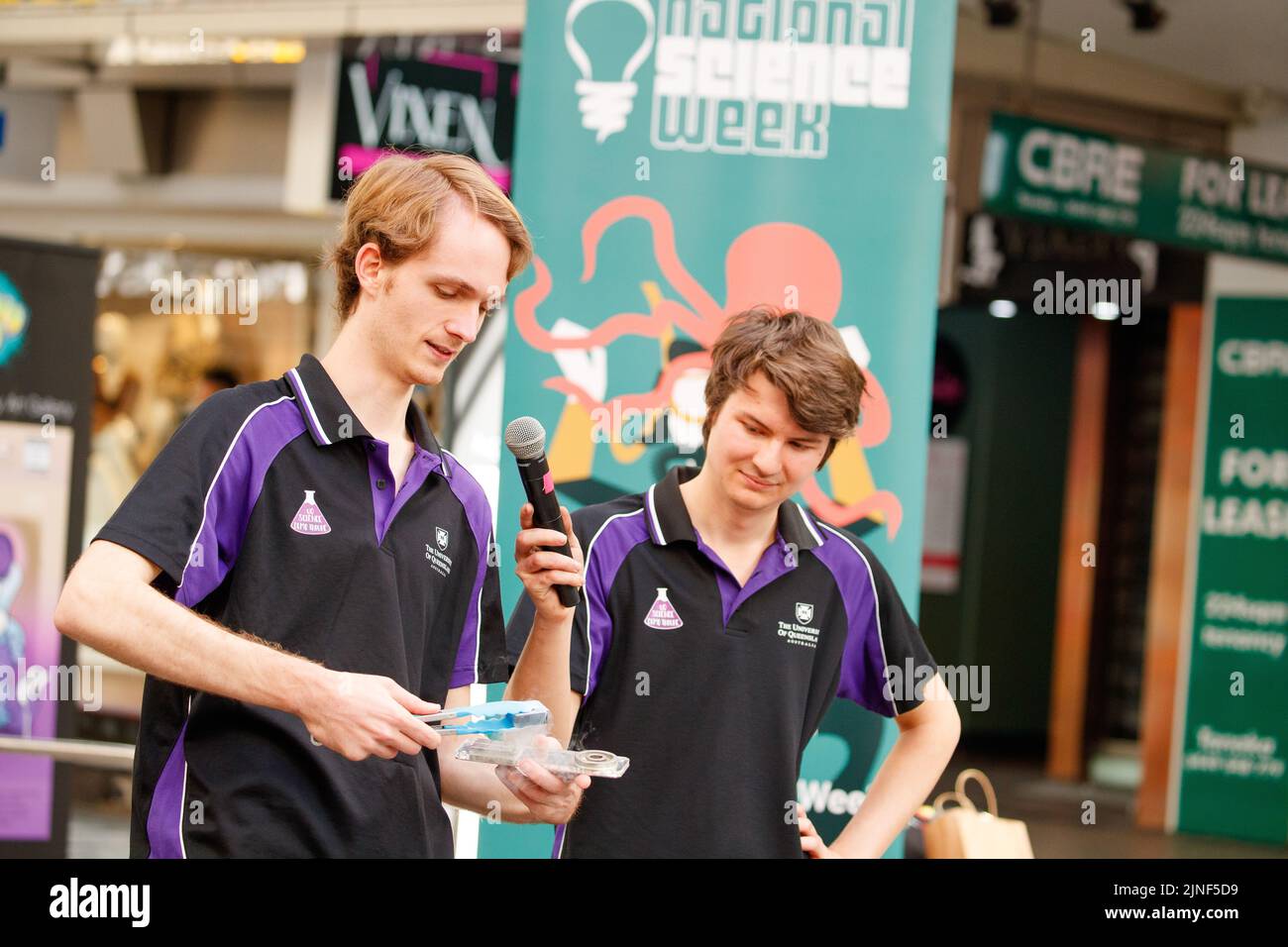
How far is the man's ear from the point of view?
6.45ft

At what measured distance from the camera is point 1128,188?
616 centimetres

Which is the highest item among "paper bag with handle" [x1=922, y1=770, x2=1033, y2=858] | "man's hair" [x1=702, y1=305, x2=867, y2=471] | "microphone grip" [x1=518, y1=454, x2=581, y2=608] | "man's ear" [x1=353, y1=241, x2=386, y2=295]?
"man's ear" [x1=353, y1=241, x2=386, y2=295]

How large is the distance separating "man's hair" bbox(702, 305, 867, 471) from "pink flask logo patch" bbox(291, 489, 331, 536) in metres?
0.68

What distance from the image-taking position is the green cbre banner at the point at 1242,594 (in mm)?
7902

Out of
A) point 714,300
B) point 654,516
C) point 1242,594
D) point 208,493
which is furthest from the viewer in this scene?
point 1242,594

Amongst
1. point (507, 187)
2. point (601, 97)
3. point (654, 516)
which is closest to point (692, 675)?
point (654, 516)

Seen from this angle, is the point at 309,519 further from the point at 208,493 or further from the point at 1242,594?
the point at 1242,594

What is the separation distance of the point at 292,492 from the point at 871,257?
63.4 inches

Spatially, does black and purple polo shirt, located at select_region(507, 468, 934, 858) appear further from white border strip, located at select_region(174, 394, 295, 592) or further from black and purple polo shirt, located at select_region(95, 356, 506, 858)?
white border strip, located at select_region(174, 394, 295, 592)

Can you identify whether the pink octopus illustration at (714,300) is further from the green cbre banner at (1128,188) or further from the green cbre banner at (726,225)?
the green cbre banner at (1128,188)

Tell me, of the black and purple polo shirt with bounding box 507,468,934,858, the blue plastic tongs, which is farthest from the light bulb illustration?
the blue plastic tongs

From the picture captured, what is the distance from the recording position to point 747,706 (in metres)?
2.23

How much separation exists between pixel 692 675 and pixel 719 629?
81mm

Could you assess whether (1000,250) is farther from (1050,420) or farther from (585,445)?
(585,445)
